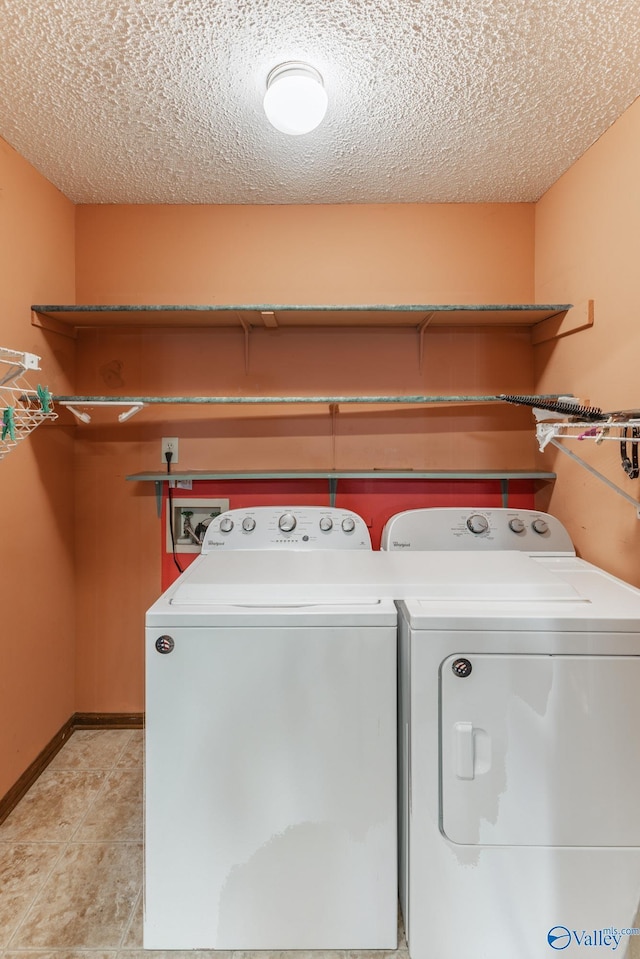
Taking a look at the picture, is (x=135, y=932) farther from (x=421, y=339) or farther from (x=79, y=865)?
(x=421, y=339)

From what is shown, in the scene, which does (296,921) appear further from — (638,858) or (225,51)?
(225,51)

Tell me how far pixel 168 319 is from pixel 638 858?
2.34 meters

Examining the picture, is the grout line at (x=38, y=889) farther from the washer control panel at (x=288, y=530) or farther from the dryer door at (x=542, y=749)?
the dryer door at (x=542, y=749)

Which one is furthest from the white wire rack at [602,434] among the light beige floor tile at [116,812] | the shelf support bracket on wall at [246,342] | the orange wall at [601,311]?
the light beige floor tile at [116,812]

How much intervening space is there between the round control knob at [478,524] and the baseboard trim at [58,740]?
1.75 m

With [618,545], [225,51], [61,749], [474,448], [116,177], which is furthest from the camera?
[474,448]

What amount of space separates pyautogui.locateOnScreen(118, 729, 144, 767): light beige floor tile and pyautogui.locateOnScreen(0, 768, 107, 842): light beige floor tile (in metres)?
0.10

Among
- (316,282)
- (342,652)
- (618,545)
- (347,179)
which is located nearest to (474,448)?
(618,545)

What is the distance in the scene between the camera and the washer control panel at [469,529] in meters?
2.07

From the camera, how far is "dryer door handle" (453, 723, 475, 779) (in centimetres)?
125

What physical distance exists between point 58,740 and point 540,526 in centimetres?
224

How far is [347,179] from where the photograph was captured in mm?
2121

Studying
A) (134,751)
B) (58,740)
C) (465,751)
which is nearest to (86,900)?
(134,751)

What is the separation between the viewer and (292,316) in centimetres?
216
